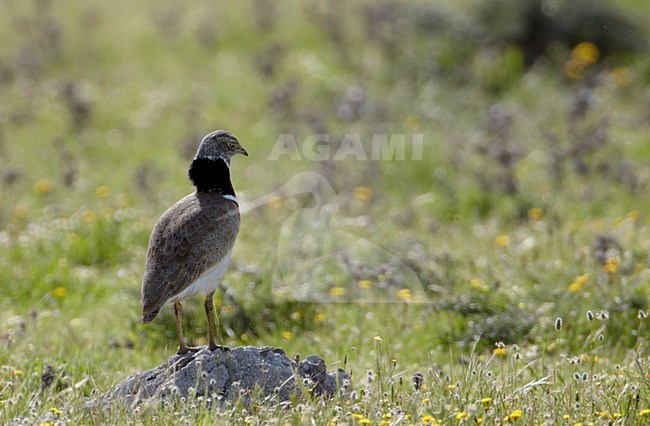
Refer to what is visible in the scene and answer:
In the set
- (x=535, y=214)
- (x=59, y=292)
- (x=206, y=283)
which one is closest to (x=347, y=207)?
(x=535, y=214)

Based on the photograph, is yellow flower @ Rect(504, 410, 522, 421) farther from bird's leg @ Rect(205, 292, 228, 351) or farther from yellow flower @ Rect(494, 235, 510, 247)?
yellow flower @ Rect(494, 235, 510, 247)

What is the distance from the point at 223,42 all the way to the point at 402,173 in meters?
6.11

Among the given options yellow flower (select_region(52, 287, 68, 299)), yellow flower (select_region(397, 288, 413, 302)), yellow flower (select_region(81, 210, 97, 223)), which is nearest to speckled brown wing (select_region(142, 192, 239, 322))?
yellow flower (select_region(397, 288, 413, 302))

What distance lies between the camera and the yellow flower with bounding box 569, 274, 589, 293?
284 inches

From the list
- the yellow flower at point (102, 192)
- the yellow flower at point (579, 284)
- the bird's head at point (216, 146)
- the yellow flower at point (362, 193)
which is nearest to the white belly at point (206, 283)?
the bird's head at point (216, 146)

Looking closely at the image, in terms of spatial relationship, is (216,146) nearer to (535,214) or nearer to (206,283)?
(206,283)

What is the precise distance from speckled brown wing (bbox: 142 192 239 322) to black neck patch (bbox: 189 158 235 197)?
62 mm

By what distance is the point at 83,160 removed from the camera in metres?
12.4

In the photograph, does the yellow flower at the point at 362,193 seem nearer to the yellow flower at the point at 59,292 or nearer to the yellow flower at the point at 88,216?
the yellow flower at the point at 88,216

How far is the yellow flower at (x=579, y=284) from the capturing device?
722 cm

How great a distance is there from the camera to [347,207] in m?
10.6

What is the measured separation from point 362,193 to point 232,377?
5893mm

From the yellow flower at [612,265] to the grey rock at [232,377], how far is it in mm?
3042

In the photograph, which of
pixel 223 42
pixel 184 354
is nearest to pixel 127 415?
pixel 184 354
